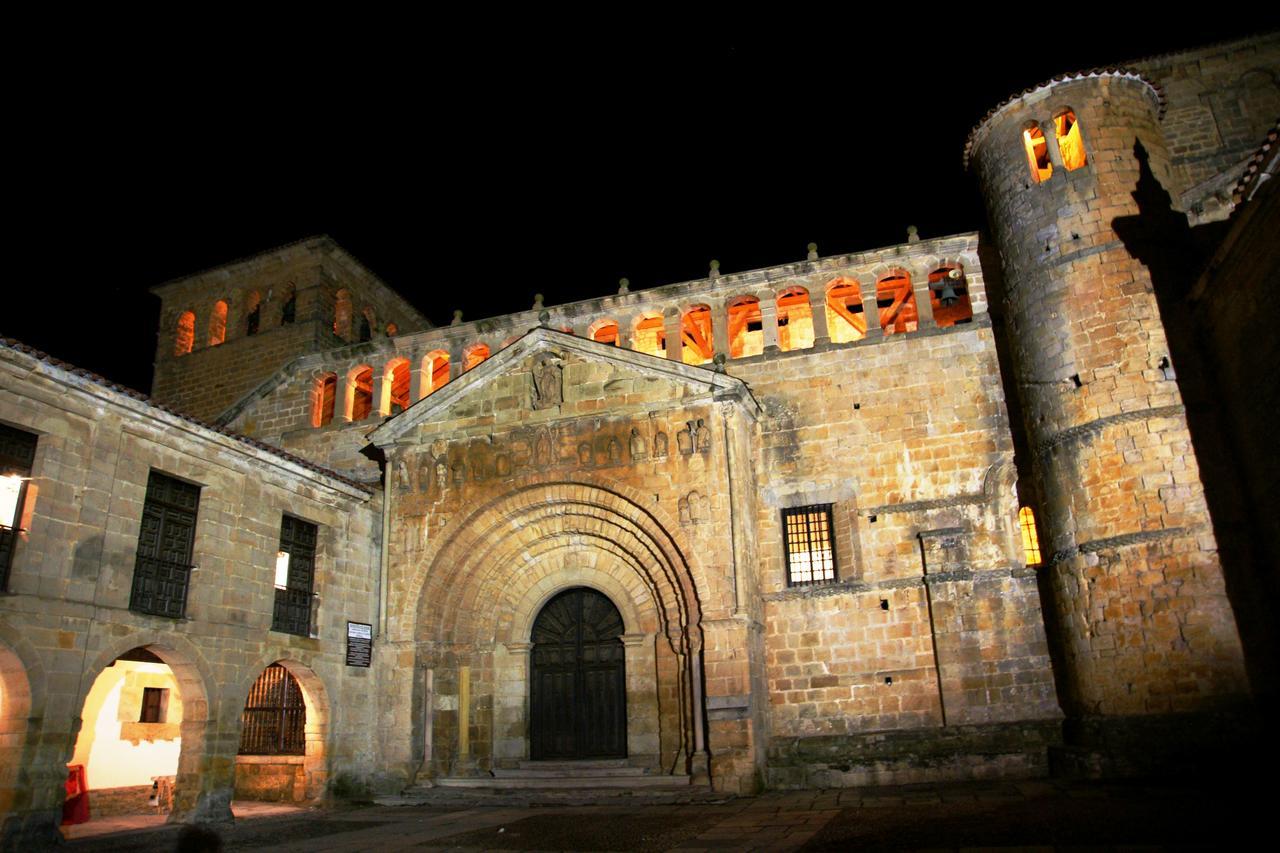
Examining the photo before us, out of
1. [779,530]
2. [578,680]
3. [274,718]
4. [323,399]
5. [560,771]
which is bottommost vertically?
[560,771]

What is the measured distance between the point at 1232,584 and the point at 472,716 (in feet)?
46.0

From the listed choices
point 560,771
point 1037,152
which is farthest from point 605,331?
point 1037,152

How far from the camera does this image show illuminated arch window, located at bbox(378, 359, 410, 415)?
866 inches

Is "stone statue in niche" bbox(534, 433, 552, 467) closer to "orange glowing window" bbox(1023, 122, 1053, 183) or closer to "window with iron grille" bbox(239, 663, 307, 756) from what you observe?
"window with iron grille" bbox(239, 663, 307, 756)

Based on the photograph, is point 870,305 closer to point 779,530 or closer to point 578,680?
point 779,530

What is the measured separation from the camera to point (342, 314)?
90.9 feet

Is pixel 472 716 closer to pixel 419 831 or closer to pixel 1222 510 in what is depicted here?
pixel 419 831

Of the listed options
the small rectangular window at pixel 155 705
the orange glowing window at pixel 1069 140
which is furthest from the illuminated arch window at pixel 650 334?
the small rectangular window at pixel 155 705

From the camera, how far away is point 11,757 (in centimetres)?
1128

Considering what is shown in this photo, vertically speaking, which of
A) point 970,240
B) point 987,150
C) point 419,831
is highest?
point 987,150

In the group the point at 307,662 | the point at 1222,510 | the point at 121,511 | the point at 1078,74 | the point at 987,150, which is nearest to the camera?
the point at 121,511

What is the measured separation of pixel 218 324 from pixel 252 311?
1406mm

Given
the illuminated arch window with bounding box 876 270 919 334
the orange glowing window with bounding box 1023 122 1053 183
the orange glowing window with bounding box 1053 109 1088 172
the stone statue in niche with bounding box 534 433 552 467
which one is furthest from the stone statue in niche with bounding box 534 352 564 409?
the orange glowing window with bounding box 1053 109 1088 172

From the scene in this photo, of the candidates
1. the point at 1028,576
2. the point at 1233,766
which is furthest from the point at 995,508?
the point at 1233,766
